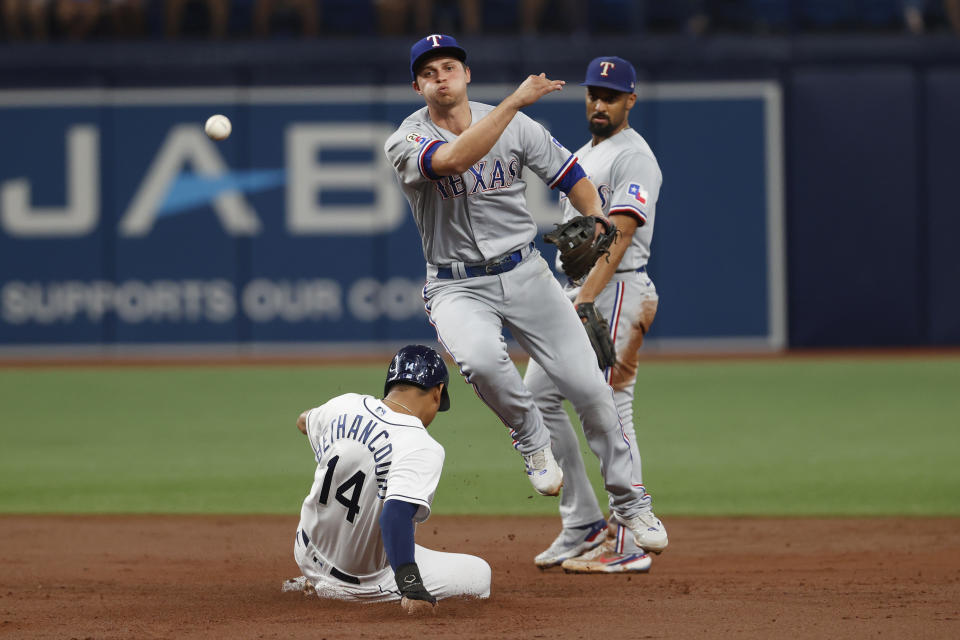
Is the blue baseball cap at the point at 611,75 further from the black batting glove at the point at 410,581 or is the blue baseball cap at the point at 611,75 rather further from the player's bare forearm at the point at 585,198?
the black batting glove at the point at 410,581

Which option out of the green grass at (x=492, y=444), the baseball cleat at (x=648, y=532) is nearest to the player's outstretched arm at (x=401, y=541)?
the baseball cleat at (x=648, y=532)

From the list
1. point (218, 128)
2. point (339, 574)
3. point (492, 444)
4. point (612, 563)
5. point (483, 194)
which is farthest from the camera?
point (492, 444)

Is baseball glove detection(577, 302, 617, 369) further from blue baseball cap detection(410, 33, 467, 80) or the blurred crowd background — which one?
the blurred crowd background

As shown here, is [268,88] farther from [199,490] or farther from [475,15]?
[199,490]

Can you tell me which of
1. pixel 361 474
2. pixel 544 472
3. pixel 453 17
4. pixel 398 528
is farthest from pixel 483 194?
pixel 453 17

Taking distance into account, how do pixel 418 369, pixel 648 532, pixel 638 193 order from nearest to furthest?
pixel 418 369
pixel 648 532
pixel 638 193

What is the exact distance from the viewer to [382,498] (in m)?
4.69

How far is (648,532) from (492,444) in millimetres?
4048

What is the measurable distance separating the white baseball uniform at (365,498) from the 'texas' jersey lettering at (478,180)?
102 cm

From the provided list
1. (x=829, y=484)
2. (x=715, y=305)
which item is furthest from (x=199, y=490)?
(x=715, y=305)

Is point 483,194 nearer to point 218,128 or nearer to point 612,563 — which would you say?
point 218,128

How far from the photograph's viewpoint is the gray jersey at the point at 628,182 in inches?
232

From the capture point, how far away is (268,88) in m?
16.5

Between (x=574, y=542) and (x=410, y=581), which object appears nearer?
(x=410, y=581)
